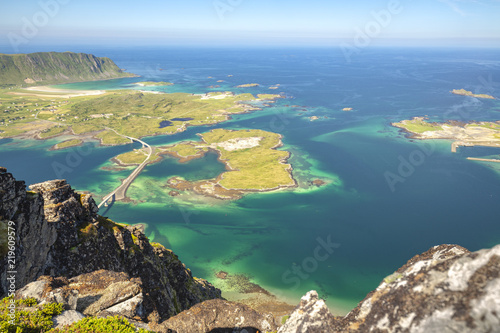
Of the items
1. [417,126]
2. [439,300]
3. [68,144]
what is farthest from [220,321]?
[417,126]

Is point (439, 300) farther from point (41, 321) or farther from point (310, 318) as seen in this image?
point (41, 321)

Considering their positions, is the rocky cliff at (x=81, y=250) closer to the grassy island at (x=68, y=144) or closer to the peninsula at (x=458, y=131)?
the grassy island at (x=68, y=144)

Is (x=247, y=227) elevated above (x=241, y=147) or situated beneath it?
situated beneath

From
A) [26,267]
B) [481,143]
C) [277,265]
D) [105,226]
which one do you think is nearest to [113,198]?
[277,265]

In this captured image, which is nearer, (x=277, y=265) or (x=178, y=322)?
(x=178, y=322)

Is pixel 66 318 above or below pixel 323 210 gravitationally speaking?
above

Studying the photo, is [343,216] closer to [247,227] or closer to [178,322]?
[247,227]

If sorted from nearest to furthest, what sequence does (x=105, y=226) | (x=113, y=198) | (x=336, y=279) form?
(x=105, y=226) → (x=336, y=279) → (x=113, y=198)
